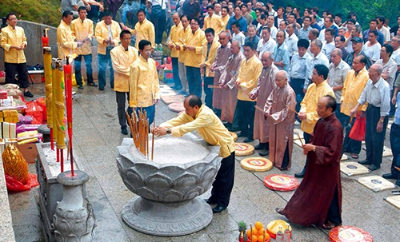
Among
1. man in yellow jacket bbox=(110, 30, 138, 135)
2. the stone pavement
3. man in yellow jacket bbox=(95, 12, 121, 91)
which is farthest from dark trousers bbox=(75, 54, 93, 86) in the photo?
the stone pavement

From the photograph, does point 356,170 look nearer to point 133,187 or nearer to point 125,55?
point 133,187

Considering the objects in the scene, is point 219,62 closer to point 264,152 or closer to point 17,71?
point 264,152

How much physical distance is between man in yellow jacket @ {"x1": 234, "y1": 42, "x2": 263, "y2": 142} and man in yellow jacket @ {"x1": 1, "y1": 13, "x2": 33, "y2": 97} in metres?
4.91

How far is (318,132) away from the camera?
5.78m

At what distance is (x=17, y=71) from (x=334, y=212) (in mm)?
7995

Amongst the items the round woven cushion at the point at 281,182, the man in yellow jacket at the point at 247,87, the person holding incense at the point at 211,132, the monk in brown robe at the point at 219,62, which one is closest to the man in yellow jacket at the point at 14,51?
the monk in brown robe at the point at 219,62

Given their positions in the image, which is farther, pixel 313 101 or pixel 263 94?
pixel 263 94

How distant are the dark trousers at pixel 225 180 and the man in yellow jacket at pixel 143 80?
2.39 meters

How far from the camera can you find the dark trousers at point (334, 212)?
5.86m

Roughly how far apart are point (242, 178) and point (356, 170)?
1.92 metres

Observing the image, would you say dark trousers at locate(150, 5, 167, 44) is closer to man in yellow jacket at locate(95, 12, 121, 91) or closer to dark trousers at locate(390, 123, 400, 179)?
man in yellow jacket at locate(95, 12, 121, 91)

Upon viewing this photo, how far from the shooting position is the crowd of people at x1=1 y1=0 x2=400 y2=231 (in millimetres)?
5871

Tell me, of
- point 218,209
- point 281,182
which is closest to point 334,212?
point 281,182

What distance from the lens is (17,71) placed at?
36.1ft
